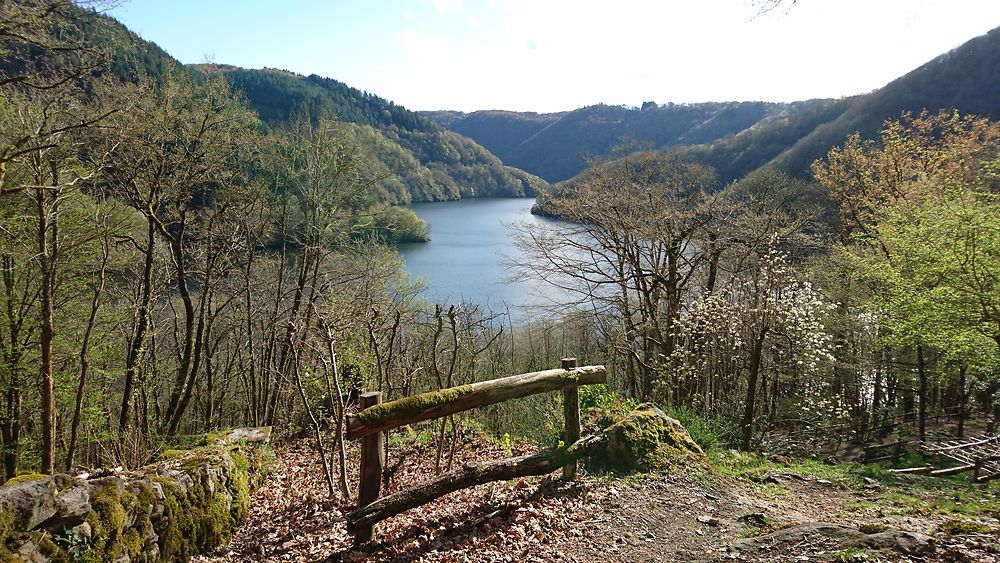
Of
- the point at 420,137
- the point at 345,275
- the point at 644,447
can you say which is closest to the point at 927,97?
the point at 345,275

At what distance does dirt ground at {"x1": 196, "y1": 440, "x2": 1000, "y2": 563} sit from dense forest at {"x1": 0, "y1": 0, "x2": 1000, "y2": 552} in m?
1.21

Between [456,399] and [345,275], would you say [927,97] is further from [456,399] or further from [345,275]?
[456,399]

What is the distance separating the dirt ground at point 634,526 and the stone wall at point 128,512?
310 millimetres

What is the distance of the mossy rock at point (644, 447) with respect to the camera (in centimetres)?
541

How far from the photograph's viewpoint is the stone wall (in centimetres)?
326

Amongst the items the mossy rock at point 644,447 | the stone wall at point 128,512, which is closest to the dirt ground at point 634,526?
the mossy rock at point 644,447

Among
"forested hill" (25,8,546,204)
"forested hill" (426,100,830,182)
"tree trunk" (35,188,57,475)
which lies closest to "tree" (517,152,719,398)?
"tree trunk" (35,188,57,475)

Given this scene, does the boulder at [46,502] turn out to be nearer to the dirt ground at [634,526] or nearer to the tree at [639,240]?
the dirt ground at [634,526]

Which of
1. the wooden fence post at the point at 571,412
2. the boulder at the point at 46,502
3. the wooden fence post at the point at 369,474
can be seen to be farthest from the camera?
the wooden fence post at the point at 571,412

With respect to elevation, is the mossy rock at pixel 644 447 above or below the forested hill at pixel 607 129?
below

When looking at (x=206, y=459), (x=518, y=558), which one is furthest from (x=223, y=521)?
(x=518, y=558)

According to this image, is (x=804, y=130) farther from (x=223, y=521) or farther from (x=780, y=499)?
(x=223, y=521)

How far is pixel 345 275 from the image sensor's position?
1397 centimetres

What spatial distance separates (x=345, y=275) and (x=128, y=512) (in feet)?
33.9
